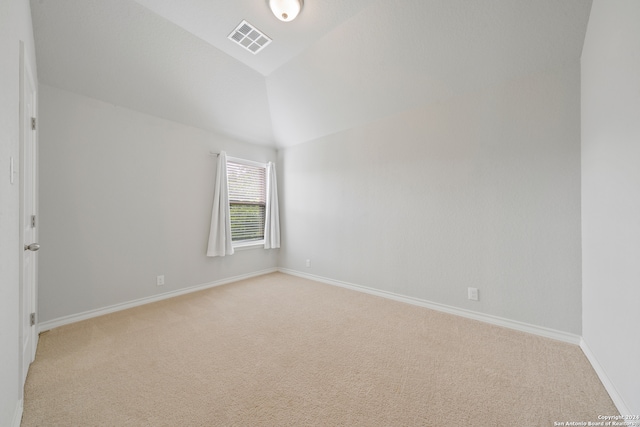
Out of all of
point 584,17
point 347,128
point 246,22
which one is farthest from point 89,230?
point 584,17

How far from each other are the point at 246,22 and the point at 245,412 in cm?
309

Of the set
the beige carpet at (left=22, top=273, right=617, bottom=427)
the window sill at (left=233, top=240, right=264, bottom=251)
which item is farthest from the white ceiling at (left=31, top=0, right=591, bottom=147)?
the beige carpet at (left=22, top=273, right=617, bottom=427)

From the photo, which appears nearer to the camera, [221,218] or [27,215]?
[27,215]

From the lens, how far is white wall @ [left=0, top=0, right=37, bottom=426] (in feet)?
3.10

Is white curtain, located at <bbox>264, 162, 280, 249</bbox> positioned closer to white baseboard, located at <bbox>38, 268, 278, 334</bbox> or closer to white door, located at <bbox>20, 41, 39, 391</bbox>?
white baseboard, located at <bbox>38, 268, 278, 334</bbox>

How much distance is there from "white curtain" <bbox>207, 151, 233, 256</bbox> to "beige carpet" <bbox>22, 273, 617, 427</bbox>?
42.4 inches

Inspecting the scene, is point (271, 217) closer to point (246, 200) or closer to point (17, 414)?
point (246, 200)

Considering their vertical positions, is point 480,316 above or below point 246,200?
below

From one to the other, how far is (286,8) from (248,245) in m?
3.18

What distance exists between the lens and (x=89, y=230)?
7.95ft

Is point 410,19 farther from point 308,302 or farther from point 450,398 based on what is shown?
point 308,302

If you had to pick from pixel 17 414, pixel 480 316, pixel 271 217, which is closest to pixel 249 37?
pixel 271 217

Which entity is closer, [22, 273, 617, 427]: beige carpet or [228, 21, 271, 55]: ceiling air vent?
[22, 273, 617, 427]: beige carpet

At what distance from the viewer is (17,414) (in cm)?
116
